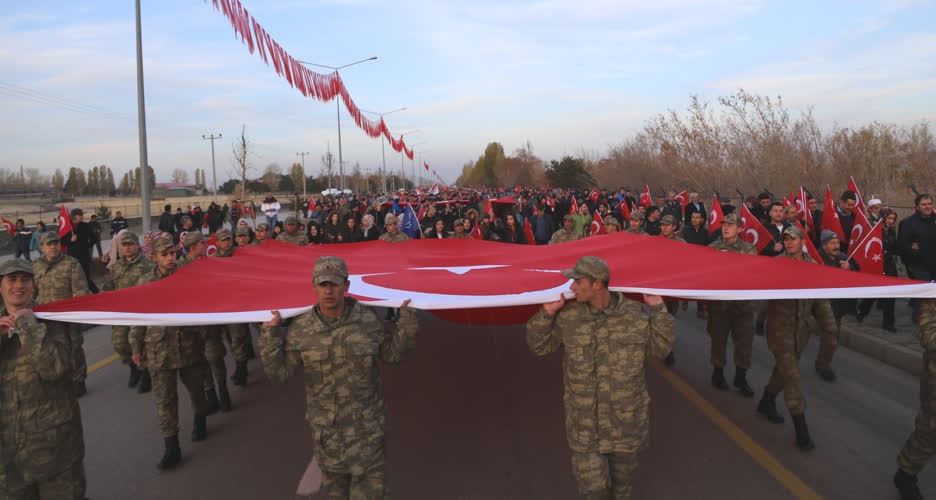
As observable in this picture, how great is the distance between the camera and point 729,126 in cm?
2402

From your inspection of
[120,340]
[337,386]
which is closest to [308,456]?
[337,386]

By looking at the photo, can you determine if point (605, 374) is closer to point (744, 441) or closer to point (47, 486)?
point (744, 441)

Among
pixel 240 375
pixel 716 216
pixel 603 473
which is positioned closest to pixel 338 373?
pixel 603 473

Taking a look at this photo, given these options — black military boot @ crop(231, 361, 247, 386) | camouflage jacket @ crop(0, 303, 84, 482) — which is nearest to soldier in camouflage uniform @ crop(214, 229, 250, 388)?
black military boot @ crop(231, 361, 247, 386)

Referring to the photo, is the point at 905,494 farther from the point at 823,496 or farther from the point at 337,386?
the point at 337,386

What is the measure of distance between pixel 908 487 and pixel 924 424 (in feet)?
1.45

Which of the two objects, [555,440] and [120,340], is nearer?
[555,440]

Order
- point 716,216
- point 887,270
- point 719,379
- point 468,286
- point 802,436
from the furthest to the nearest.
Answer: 1. point 887,270
2. point 716,216
3. point 719,379
4. point 802,436
5. point 468,286

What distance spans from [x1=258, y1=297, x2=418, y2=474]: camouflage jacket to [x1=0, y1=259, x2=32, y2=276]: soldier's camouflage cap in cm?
147

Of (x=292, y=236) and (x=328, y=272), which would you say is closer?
(x=328, y=272)

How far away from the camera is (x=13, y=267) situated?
3.26 m

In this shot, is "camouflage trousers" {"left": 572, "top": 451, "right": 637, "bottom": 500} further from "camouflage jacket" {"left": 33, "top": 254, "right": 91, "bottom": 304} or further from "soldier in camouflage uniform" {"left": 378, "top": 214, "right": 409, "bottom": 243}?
"soldier in camouflage uniform" {"left": 378, "top": 214, "right": 409, "bottom": 243}

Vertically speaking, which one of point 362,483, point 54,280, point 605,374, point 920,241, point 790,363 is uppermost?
point 920,241

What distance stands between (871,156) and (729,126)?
5368 millimetres
